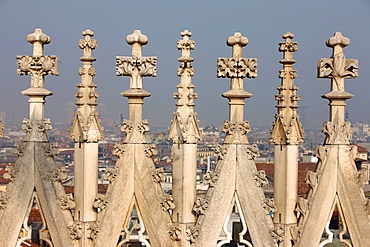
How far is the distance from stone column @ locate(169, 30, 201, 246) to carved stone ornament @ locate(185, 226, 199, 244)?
4cm

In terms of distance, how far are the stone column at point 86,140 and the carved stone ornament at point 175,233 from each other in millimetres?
1179

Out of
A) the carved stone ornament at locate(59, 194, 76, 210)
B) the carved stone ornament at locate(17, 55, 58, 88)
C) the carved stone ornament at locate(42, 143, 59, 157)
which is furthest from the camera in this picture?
the carved stone ornament at locate(42, 143, 59, 157)

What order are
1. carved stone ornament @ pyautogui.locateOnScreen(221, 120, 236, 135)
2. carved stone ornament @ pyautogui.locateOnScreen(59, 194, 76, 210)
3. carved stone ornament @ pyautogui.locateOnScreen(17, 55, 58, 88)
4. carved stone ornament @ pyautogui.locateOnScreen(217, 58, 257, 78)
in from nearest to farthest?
carved stone ornament @ pyautogui.locateOnScreen(217, 58, 257, 78)
carved stone ornament @ pyautogui.locateOnScreen(221, 120, 236, 135)
carved stone ornament @ pyautogui.locateOnScreen(59, 194, 76, 210)
carved stone ornament @ pyautogui.locateOnScreen(17, 55, 58, 88)

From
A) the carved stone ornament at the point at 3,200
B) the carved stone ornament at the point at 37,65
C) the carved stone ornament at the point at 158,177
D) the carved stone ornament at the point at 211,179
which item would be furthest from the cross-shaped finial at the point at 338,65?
the carved stone ornament at the point at 3,200

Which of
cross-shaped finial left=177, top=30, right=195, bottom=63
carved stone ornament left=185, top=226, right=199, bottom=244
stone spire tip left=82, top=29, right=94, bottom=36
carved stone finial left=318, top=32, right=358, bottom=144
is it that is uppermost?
stone spire tip left=82, top=29, right=94, bottom=36

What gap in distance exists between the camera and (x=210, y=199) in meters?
9.24

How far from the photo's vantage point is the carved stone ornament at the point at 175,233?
9.21 meters

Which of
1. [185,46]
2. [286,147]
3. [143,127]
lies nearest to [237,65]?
[185,46]

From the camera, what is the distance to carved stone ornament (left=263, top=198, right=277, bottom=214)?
9.18 meters

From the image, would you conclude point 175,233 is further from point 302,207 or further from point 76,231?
point 302,207

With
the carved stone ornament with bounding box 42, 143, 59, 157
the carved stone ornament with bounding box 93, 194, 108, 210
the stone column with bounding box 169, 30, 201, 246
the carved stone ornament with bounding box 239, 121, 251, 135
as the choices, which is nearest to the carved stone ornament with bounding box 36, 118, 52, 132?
the carved stone ornament with bounding box 42, 143, 59, 157

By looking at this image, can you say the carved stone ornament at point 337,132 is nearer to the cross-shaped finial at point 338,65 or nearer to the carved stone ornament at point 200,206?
the cross-shaped finial at point 338,65

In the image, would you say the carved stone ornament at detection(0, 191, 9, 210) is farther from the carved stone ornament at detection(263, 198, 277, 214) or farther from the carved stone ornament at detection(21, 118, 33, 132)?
the carved stone ornament at detection(263, 198, 277, 214)

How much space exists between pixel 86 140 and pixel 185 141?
4.77ft
